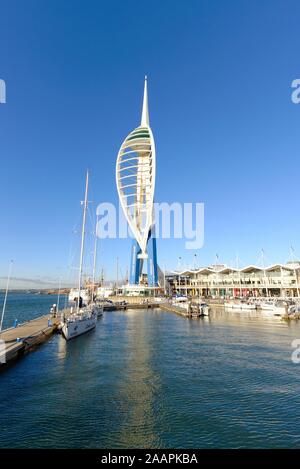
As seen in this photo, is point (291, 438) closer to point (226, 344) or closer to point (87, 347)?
point (226, 344)

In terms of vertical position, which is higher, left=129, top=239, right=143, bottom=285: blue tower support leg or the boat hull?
left=129, top=239, right=143, bottom=285: blue tower support leg

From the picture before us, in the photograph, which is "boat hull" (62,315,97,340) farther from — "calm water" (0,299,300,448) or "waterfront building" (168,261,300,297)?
"waterfront building" (168,261,300,297)

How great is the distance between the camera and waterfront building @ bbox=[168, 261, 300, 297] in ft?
260

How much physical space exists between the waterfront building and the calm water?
5727cm

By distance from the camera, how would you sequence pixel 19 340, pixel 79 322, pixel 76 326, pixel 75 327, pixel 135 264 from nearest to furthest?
1. pixel 19 340
2. pixel 75 327
3. pixel 76 326
4. pixel 79 322
5. pixel 135 264

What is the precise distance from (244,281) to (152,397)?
83.2 metres

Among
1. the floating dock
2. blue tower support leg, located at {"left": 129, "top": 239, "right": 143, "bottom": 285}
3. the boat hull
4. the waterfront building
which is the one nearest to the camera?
the floating dock

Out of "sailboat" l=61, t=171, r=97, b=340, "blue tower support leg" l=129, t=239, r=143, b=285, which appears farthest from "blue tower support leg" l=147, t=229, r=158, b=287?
"sailboat" l=61, t=171, r=97, b=340

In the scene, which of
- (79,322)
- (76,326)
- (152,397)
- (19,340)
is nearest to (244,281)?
(79,322)

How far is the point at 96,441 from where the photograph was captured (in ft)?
30.8

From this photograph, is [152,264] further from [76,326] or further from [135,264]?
[76,326]

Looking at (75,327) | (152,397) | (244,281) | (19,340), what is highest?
(244,281)

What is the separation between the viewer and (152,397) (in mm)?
13180
